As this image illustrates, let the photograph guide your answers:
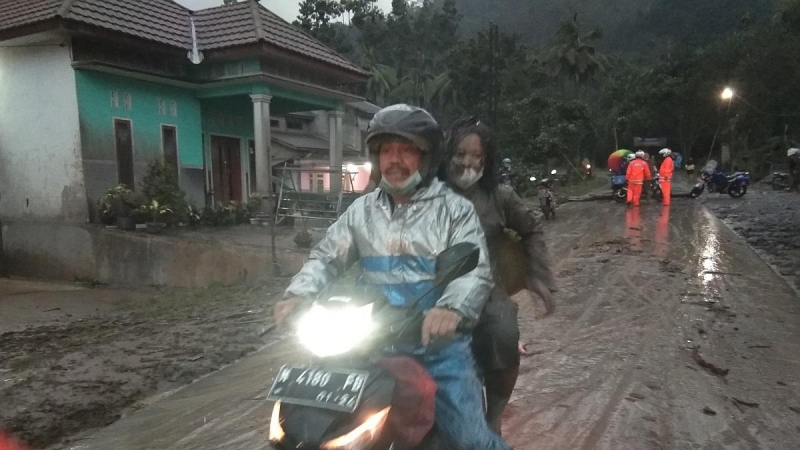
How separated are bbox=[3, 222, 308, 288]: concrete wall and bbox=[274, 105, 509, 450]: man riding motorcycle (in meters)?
7.32

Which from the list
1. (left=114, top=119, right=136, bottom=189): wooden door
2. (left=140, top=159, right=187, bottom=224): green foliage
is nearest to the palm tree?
(left=114, top=119, right=136, bottom=189): wooden door

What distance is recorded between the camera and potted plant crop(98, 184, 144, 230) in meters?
11.7

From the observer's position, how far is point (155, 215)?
11742 millimetres

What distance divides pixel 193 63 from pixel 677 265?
11266mm

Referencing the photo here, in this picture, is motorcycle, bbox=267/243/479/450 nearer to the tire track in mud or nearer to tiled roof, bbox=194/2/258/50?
the tire track in mud

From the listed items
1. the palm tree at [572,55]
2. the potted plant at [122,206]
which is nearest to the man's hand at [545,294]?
the potted plant at [122,206]

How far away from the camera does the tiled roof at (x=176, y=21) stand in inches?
473

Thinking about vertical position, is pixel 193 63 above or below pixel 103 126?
above

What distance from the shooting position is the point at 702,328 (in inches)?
231

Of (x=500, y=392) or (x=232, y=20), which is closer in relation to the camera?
(x=500, y=392)

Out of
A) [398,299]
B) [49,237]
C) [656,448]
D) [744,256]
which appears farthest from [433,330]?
[49,237]

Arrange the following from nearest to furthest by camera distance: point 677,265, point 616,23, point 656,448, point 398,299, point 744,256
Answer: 1. point 398,299
2. point 656,448
3. point 677,265
4. point 744,256
5. point 616,23

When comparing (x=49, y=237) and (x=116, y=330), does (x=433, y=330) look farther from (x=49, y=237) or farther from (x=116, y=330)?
(x=49, y=237)

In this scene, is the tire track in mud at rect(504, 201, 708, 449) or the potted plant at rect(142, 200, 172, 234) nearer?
the tire track in mud at rect(504, 201, 708, 449)
